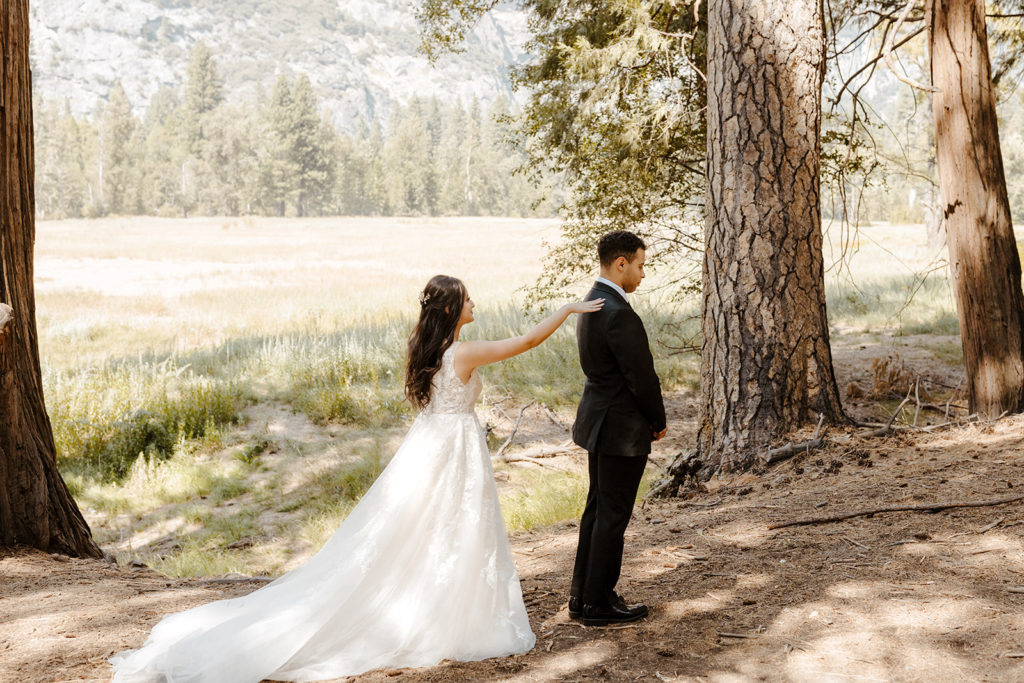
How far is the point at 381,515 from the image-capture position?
4.31 m

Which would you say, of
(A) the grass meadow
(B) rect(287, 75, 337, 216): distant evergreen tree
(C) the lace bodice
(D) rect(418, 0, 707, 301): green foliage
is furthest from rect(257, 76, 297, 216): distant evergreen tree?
(C) the lace bodice

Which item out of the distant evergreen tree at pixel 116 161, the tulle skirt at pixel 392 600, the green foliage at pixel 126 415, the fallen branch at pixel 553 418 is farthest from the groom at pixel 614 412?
the distant evergreen tree at pixel 116 161

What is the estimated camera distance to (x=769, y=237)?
21.9 ft

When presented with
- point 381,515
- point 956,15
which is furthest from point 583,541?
point 956,15

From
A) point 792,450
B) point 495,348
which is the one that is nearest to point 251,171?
point 792,450

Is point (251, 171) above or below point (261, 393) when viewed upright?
above

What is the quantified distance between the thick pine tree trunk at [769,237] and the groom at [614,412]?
8.91 feet

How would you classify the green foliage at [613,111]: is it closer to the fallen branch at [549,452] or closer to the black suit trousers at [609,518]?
the fallen branch at [549,452]

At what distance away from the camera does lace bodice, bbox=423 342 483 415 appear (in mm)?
4328

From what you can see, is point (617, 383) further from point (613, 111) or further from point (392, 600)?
point (613, 111)

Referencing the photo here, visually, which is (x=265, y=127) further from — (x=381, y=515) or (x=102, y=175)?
(x=381, y=515)

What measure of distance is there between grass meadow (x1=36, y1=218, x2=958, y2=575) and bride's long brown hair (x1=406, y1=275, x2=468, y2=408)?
3.43 m

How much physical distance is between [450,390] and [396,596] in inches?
40.9

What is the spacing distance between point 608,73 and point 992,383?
231 inches
